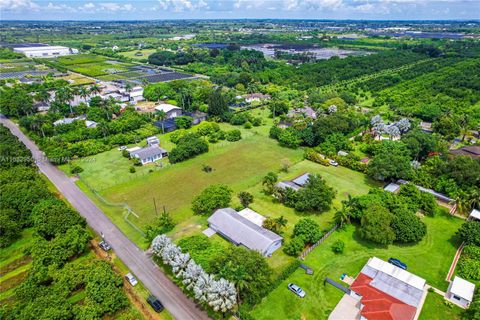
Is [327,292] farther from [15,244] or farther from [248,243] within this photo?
[15,244]

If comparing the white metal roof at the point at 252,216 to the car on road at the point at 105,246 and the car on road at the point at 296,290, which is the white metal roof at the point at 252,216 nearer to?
the car on road at the point at 296,290

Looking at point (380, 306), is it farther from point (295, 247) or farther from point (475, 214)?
point (475, 214)

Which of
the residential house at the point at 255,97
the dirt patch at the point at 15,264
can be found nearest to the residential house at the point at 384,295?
the dirt patch at the point at 15,264

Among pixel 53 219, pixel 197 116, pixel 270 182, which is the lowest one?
pixel 197 116

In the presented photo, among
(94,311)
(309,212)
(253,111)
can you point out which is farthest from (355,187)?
(253,111)

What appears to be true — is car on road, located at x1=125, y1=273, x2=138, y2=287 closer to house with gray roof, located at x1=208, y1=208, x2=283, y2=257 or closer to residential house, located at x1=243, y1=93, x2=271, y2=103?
house with gray roof, located at x1=208, y1=208, x2=283, y2=257

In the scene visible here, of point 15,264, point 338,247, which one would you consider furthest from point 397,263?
point 15,264

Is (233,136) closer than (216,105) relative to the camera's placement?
Yes
